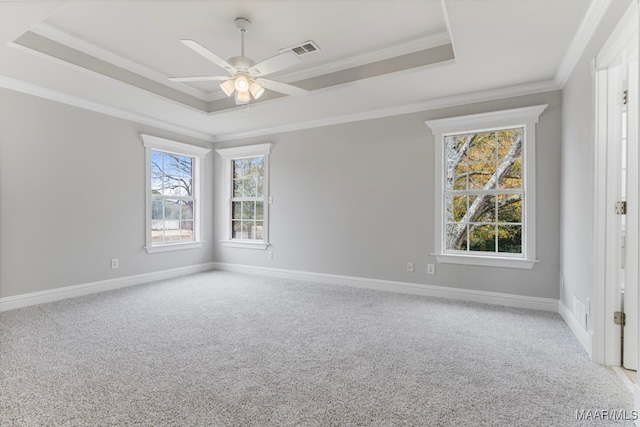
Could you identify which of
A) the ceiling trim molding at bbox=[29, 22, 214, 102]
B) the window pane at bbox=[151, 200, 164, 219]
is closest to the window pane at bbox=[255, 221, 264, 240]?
the window pane at bbox=[151, 200, 164, 219]

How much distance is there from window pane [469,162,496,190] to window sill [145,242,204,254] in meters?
4.35

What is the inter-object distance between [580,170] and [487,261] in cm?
141

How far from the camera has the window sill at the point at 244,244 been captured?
5387mm

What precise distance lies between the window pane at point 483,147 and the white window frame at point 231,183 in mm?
2967

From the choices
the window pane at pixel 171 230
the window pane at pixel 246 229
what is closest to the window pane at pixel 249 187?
the window pane at pixel 246 229

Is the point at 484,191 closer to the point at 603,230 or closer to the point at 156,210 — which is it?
the point at 603,230

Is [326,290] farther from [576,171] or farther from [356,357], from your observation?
[576,171]

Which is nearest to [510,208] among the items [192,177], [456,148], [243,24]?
[456,148]

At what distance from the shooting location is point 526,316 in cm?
327

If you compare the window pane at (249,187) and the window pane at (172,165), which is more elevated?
the window pane at (172,165)

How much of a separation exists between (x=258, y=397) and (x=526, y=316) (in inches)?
110

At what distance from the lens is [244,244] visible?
5578mm

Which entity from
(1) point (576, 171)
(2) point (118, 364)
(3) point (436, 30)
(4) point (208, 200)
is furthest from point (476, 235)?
(4) point (208, 200)

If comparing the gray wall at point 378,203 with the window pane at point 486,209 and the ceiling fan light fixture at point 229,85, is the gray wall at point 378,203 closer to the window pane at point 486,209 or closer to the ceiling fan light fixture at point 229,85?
the window pane at point 486,209
